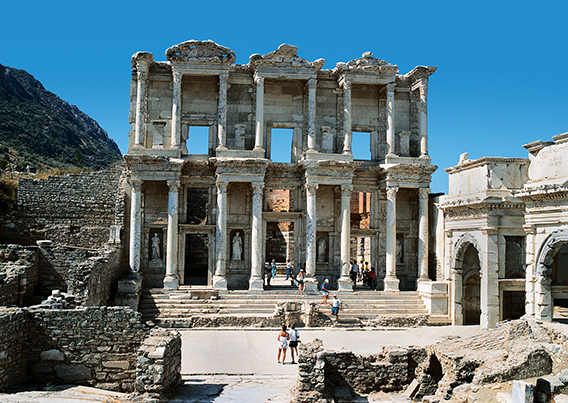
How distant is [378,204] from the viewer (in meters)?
27.0

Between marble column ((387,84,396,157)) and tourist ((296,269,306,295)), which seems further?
marble column ((387,84,396,157))

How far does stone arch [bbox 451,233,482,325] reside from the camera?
21953 millimetres

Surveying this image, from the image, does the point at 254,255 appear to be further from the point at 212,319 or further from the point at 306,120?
the point at 306,120

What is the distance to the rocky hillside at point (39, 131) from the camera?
51.7 m

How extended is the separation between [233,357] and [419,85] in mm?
17184

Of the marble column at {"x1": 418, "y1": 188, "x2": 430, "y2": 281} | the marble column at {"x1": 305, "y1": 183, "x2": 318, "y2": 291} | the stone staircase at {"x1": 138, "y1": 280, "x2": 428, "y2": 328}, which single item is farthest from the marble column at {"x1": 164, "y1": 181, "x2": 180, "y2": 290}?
the marble column at {"x1": 418, "y1": 188, "x2": 430, "y2": 281}

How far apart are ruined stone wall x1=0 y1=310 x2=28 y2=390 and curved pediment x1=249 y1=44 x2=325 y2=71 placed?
58.1ft

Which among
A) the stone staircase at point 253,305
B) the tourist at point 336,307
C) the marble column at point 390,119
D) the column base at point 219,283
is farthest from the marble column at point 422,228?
the column base at point 219,283

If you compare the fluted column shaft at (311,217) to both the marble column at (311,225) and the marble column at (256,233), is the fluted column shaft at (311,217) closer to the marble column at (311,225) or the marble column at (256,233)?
the marble column at (311,225)

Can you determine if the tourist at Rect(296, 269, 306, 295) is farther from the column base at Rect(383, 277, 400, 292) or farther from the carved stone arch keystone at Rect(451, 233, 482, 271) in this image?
the carved stone arch keystone at Rect(451, 233, 482, 271)

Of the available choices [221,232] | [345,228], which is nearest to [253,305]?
[221,232]

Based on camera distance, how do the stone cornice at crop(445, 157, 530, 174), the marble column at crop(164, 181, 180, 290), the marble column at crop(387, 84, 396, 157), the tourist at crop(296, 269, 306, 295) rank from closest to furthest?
the stone cornice at crop(445, 157, 530, 174), the marble column at crop(164, 181, 180, 290), the tourist at crop(296, 269, 306, 295), the marble column at crop(387, 84, 396, 157)

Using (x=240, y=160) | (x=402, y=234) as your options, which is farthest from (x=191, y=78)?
(x=402, y=234)

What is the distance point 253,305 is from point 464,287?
885cm
